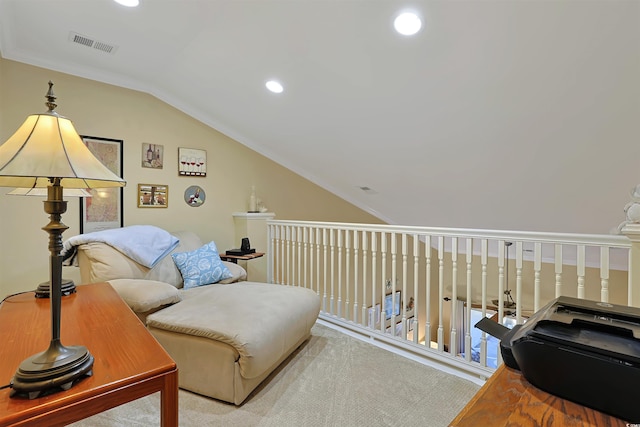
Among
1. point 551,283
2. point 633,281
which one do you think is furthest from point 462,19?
point 551,283

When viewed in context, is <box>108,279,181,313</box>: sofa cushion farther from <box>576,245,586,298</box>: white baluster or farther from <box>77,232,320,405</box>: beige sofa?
<box>576,245,586,298</box>: white baluster

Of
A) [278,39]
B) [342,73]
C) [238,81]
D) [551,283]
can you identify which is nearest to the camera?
[278,39]

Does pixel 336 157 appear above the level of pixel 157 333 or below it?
above

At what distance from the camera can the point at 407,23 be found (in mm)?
1926

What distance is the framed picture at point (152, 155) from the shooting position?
340 cm

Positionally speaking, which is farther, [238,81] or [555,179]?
[238,81]

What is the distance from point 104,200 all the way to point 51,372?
2.80m

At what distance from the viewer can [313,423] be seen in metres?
1.61

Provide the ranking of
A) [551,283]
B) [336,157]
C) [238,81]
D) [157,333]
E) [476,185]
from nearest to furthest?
[157,333] < [238,81] < [476,185] < [336,157] < [551,283]

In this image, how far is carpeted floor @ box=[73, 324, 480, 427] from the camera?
5.33ft

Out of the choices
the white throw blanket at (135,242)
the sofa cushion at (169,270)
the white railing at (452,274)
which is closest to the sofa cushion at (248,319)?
the sofa cushion at (169,270)

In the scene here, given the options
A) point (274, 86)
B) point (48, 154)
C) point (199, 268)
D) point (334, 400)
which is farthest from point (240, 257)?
point (48, 154)

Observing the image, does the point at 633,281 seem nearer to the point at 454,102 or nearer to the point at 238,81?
the point at 454,102

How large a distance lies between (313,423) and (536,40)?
2484mm
